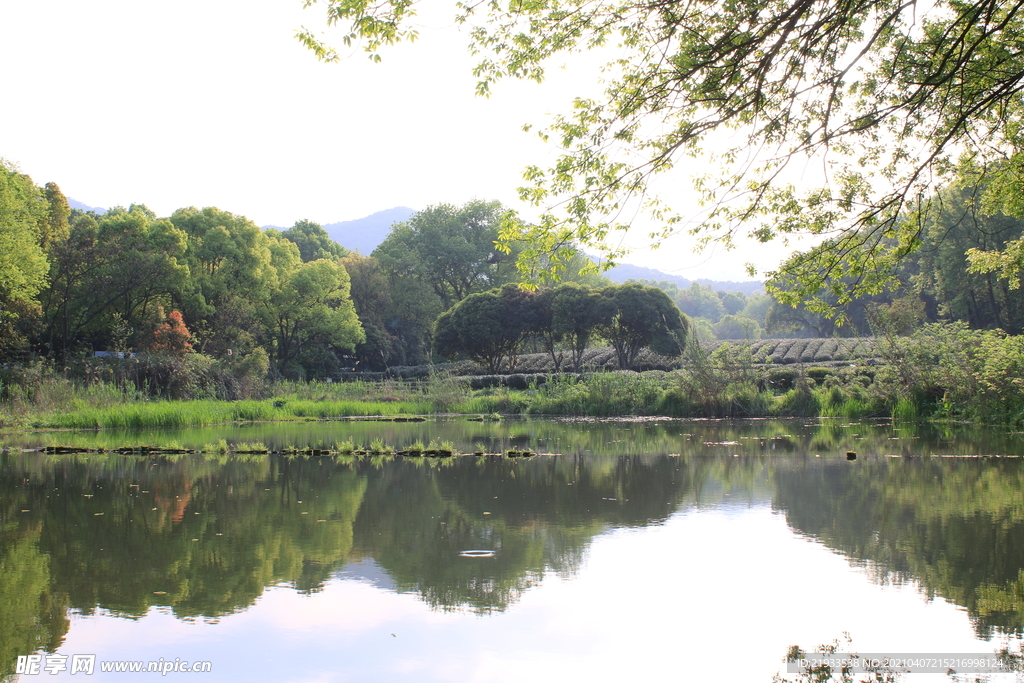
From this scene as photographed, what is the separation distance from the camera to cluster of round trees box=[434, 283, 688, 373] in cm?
3116

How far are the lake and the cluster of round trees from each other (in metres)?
21.4

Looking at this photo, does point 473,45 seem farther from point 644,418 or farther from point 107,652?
point 644,418

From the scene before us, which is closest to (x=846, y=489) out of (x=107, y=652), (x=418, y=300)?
(x=107, y=652)

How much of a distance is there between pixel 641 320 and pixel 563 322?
10.6 feet

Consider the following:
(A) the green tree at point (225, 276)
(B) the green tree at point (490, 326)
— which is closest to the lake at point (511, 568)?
(B) the green tree at point (490, 326)

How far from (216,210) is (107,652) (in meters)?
36.3

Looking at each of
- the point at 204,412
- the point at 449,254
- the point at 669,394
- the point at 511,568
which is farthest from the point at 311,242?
the point at 511,568

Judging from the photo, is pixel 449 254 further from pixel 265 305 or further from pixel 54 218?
pixel 54 218

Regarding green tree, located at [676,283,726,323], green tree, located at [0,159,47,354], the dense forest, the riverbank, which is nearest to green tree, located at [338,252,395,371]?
the dense forest

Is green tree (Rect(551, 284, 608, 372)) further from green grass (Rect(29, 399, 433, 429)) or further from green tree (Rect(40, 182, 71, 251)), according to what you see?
green tree (Rect(40, 182, 71, 251))

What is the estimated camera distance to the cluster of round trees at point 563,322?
31.2 metres

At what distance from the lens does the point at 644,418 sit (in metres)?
20.2

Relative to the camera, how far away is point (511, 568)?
5039 millimetres

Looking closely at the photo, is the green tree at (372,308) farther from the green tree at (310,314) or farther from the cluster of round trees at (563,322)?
the cluster of round trees at (563,322)
